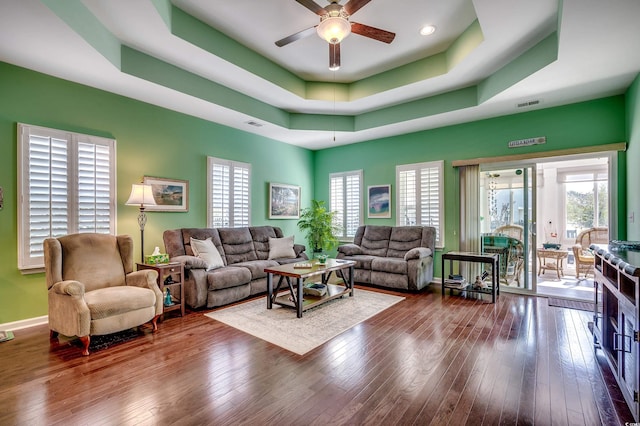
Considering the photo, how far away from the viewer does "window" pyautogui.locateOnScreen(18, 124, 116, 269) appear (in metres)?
3.46

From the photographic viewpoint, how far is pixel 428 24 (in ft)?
11.7

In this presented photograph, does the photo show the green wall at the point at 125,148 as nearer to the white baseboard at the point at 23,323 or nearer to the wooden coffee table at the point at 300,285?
the white baseboard at the point at 23,323

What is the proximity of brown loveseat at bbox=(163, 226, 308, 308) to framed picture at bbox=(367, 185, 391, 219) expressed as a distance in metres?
1.84

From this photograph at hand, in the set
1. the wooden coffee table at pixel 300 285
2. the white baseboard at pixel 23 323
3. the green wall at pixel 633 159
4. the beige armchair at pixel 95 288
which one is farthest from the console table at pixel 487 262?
the white baseboard at pixel 23 323

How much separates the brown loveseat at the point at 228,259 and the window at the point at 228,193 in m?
0.39

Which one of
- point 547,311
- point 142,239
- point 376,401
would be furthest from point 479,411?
point 142,239

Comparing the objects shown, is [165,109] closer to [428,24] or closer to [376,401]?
[428,24]

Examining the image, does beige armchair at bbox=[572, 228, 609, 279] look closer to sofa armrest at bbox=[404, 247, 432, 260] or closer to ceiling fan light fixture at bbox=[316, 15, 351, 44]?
sofa armrest at bbox=[404, 247, 432, 260]

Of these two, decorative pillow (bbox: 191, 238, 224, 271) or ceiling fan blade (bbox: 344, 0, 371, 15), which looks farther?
decorative pillow (bbox: 191, 238, 224, 271)

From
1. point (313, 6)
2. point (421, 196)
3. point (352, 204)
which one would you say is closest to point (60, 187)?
point (313, 6)

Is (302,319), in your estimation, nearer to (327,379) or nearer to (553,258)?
(327,379)

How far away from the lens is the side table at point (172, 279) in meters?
3.71

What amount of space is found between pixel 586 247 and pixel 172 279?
7.53 metres

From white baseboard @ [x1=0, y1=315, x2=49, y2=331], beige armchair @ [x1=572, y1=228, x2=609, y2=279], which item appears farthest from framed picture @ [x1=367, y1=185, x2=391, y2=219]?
white baseboard @ [x1=0, y1=315, x2=49, y2=331]
